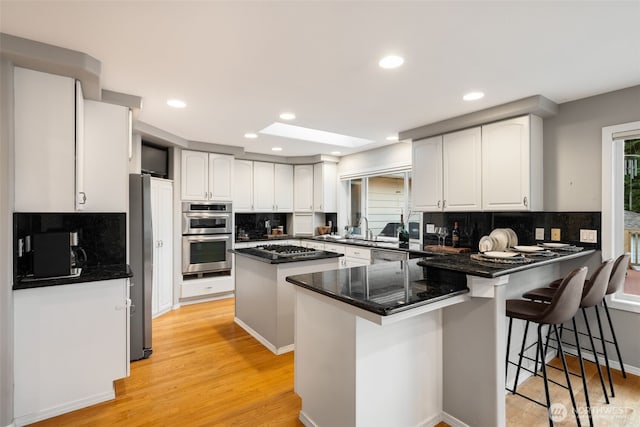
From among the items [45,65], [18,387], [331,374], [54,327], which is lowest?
[18,387]

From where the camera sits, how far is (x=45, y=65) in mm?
1943

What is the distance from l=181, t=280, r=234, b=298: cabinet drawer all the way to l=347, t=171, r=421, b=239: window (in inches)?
90.5

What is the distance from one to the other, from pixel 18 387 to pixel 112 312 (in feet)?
1.99

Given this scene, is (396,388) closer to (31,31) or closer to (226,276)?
(31,31)

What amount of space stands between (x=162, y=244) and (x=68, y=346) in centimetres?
212

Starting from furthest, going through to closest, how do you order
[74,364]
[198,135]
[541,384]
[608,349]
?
[198,135]
[608,349]
[541,384]
[74,364]

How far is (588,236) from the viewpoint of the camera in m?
2.78

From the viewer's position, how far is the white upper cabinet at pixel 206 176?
4.47 metres

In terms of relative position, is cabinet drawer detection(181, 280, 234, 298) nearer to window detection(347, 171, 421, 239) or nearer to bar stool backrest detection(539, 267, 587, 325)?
window detection(347, 171, 421, 239)

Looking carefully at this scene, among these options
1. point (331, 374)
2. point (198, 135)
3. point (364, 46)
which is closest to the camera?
point (331, 374)

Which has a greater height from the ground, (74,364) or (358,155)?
(358,155)

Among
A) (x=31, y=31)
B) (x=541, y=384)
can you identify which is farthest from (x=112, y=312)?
(x=541, y=384)

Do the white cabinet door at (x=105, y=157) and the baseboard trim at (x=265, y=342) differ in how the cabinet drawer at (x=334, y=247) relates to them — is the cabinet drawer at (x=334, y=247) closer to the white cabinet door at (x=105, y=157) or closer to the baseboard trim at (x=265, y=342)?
the baseboard trim at (x=265, y=342)

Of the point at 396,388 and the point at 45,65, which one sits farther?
the point at 45,65
